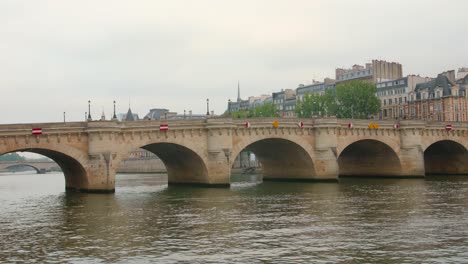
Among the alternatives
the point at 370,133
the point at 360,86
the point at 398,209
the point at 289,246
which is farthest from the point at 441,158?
the point at 289,246

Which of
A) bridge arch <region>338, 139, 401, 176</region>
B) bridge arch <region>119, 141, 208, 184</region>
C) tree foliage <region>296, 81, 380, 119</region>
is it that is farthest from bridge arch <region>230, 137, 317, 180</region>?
tree foliage <region>296, 81, 380, 119</region>

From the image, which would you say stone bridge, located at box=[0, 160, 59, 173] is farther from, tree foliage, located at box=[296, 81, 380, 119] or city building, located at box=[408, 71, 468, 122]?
city building, located at box=[408, 71, 468, 122]

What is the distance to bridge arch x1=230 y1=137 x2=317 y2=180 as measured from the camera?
64.6 m

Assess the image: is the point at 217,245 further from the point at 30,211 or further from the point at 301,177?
the point at 301,177

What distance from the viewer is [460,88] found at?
112 meters

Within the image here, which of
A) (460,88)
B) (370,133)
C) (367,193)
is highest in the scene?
(460,88)

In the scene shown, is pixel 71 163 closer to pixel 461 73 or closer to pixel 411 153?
pixel 411 153

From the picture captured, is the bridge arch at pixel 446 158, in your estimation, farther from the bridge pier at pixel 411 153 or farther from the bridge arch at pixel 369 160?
the bridge arch at pixel 369 160

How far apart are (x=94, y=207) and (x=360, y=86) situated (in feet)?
254

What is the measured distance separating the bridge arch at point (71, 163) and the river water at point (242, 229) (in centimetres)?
442

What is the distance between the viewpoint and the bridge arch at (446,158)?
267 feet

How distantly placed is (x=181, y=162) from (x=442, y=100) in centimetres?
6495

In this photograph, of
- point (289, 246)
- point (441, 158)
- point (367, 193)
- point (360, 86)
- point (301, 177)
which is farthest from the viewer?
point (360, 86)

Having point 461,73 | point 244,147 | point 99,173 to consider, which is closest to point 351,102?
point 461,73
